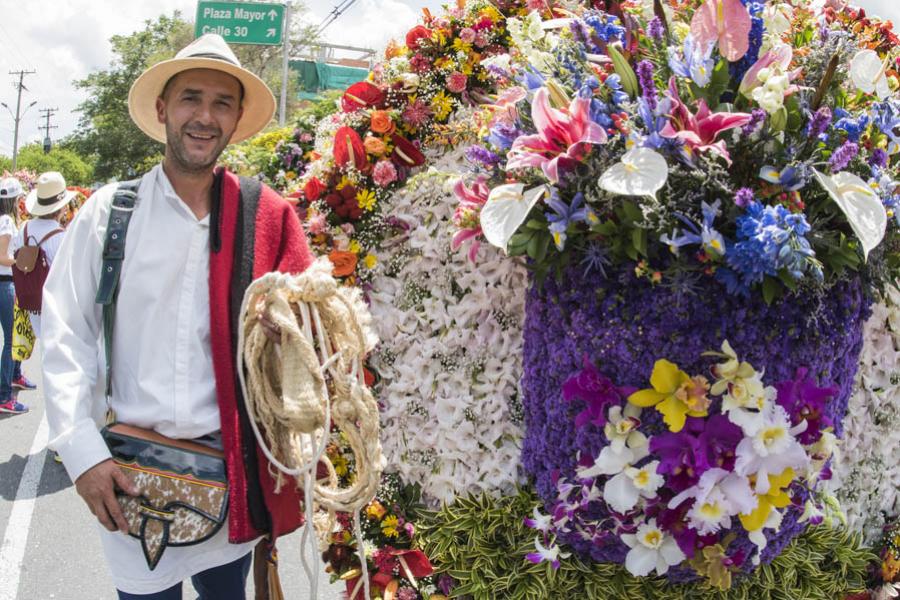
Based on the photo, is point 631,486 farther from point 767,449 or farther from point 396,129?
point 396,129

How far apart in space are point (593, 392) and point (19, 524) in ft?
12.2

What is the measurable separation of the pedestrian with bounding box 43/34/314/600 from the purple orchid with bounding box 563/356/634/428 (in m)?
0.85

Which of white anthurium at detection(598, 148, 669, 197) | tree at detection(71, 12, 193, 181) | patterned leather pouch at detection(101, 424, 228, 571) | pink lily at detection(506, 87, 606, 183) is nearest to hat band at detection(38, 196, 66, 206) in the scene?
patterned leather pouch at detection(101, 424, 228, 571)

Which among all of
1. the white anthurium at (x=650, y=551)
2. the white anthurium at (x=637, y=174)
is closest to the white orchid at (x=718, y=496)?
the white anthurium at (x=650, y=551)

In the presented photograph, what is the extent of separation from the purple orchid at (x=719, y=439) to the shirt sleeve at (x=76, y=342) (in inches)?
58.6

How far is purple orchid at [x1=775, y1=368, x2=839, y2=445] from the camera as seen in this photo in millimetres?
1943

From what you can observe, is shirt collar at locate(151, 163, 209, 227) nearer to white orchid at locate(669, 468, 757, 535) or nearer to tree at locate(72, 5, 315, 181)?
white orchid at locate(669, 468, 757, 535)

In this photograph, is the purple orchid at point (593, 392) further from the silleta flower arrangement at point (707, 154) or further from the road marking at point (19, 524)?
the road marking at point (19, 524)

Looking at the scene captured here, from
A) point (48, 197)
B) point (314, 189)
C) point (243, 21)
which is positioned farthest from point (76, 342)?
point (243, 21)

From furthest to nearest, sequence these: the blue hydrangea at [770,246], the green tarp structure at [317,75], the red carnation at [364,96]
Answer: the green tarp structure at [317,75], the red carnation at [364,96], the blue hydrangea at [770,246]

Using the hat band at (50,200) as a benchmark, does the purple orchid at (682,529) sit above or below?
above

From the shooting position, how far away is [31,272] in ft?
17.8

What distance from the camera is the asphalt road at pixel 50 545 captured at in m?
3.70

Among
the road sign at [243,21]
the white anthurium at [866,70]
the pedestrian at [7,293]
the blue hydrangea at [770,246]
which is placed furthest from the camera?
the road sign at [243,21]
